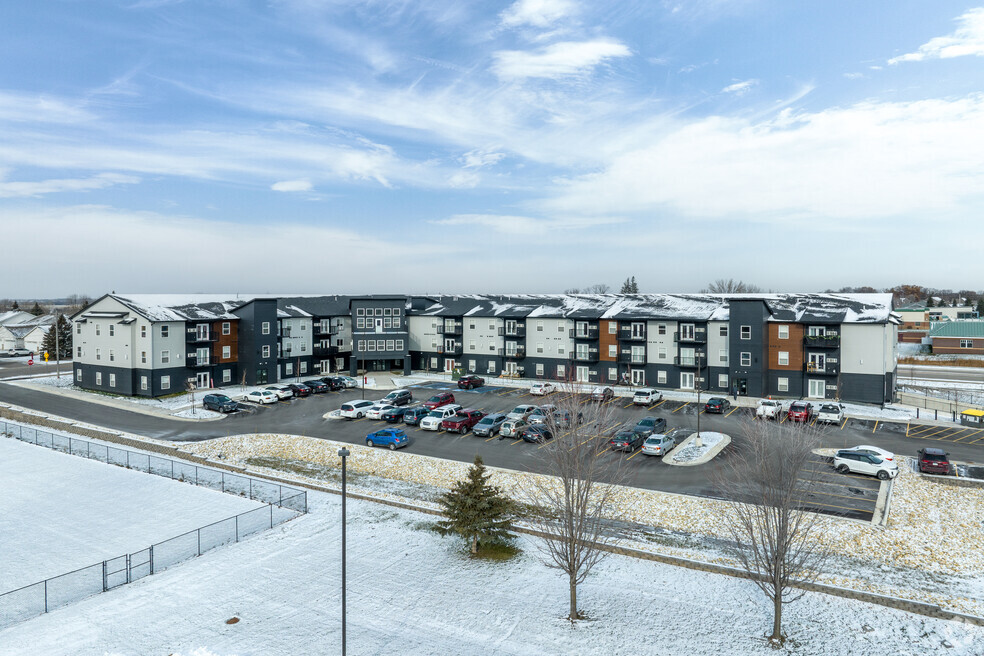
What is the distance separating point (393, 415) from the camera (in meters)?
43.9

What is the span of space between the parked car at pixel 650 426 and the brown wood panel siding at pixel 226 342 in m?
42.1

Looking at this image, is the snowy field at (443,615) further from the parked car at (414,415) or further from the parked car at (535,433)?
the parked car at (414,415)

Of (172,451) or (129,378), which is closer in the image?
(172,451)

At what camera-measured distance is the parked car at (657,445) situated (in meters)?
34.6

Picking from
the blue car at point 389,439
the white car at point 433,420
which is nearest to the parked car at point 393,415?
the white car at point 433,420

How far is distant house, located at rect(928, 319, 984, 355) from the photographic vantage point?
90188mm

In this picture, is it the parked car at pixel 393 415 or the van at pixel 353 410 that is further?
the van at pixel 353 410

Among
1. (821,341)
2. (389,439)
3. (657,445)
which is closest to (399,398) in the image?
(389,439)

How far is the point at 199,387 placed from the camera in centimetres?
5784

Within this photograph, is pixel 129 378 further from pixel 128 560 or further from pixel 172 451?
pixel 128 560

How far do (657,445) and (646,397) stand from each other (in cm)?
1642

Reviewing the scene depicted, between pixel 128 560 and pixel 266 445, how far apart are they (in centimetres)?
1778

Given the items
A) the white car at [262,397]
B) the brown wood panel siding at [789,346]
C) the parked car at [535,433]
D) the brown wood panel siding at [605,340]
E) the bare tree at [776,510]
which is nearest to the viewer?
the bare tree at [776,510]

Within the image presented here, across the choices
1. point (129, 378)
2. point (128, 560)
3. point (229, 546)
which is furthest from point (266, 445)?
point (129, 378)
